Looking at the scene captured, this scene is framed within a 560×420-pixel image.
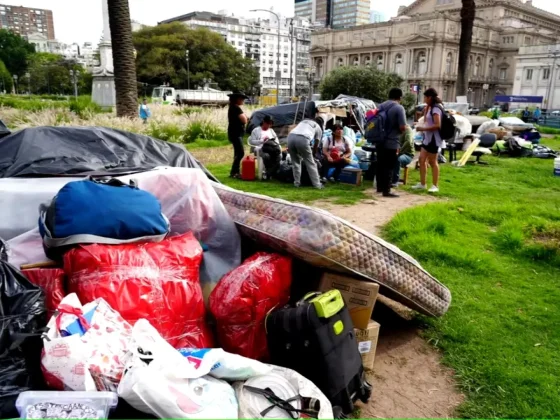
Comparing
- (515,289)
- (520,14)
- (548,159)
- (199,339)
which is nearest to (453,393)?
(199,339)

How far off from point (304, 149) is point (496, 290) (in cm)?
445

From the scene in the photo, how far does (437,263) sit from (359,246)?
203 cm

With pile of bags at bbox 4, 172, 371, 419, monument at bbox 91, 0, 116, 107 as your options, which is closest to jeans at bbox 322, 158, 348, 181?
pile of bags at bbox 4, 172, 371, 419

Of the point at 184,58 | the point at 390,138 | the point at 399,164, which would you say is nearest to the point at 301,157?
the point at 390,138

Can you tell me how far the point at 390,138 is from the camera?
716cm

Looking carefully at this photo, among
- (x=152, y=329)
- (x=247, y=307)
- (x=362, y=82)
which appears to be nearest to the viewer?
(x=152, y=329)

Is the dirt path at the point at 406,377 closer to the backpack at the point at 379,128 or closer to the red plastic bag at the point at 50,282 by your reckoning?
the red plastic bag at the point at 50,282

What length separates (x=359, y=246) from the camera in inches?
112

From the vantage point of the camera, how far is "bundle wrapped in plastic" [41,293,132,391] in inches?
74.3

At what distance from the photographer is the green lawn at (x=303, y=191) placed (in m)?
7.34

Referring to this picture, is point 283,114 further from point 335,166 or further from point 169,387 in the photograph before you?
point 169,387

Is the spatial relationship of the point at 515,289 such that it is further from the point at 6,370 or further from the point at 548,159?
the point at 548,159

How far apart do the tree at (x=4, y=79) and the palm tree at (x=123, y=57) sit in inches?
2511

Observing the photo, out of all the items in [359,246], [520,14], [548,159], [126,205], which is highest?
[520,14]
